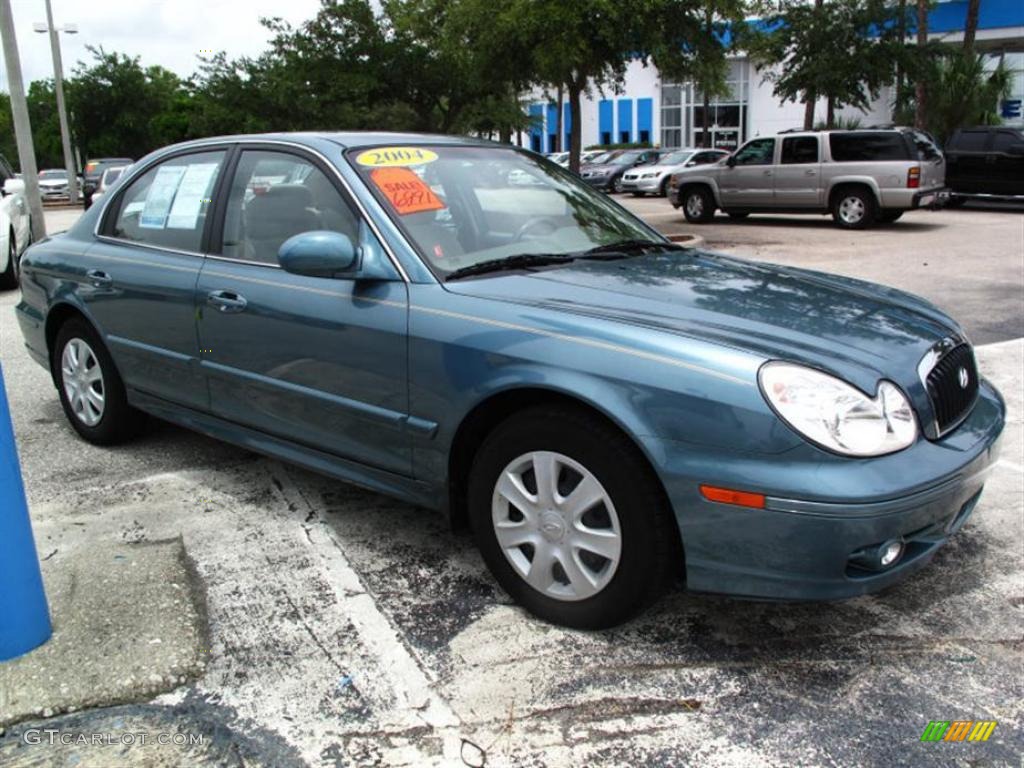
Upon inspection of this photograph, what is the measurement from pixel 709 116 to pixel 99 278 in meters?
45.3

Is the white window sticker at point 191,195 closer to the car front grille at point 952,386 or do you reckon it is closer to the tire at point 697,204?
the car front grille at point 952,386

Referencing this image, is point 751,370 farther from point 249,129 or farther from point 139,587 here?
point 249,129

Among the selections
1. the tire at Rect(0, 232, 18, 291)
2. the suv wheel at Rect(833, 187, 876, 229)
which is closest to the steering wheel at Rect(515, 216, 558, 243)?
the tire at Rect(0, 232, 18, 291)

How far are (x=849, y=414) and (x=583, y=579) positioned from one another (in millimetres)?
947

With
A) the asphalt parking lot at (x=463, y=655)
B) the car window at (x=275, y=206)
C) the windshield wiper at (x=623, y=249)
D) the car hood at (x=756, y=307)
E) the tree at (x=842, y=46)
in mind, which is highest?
the tree at (x=842, y=46)

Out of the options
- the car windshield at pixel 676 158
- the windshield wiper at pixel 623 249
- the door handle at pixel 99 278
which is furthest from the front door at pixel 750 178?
the door handle at pixel 99 278

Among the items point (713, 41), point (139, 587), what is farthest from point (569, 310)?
point (713, 41)

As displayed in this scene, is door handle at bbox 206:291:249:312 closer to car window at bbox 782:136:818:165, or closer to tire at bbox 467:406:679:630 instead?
tire at bbox 467:406:679:630

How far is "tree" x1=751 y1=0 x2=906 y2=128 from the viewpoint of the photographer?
71.8 ft

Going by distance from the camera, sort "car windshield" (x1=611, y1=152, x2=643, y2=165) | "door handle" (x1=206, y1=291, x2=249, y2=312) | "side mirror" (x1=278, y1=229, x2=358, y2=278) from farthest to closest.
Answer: "car windshield" (x1=611, y1=152, x2=643, y2=165) < "door handle" (x1=206, y1=291, x2=249, y2=312) < "side mirror" (x1=278, y1=229, x2=358, y2=278)

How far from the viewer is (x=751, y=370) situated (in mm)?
2551

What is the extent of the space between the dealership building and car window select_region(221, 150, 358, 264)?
3228cm

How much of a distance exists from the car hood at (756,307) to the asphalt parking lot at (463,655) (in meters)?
0.91

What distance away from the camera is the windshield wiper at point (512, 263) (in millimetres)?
3299
